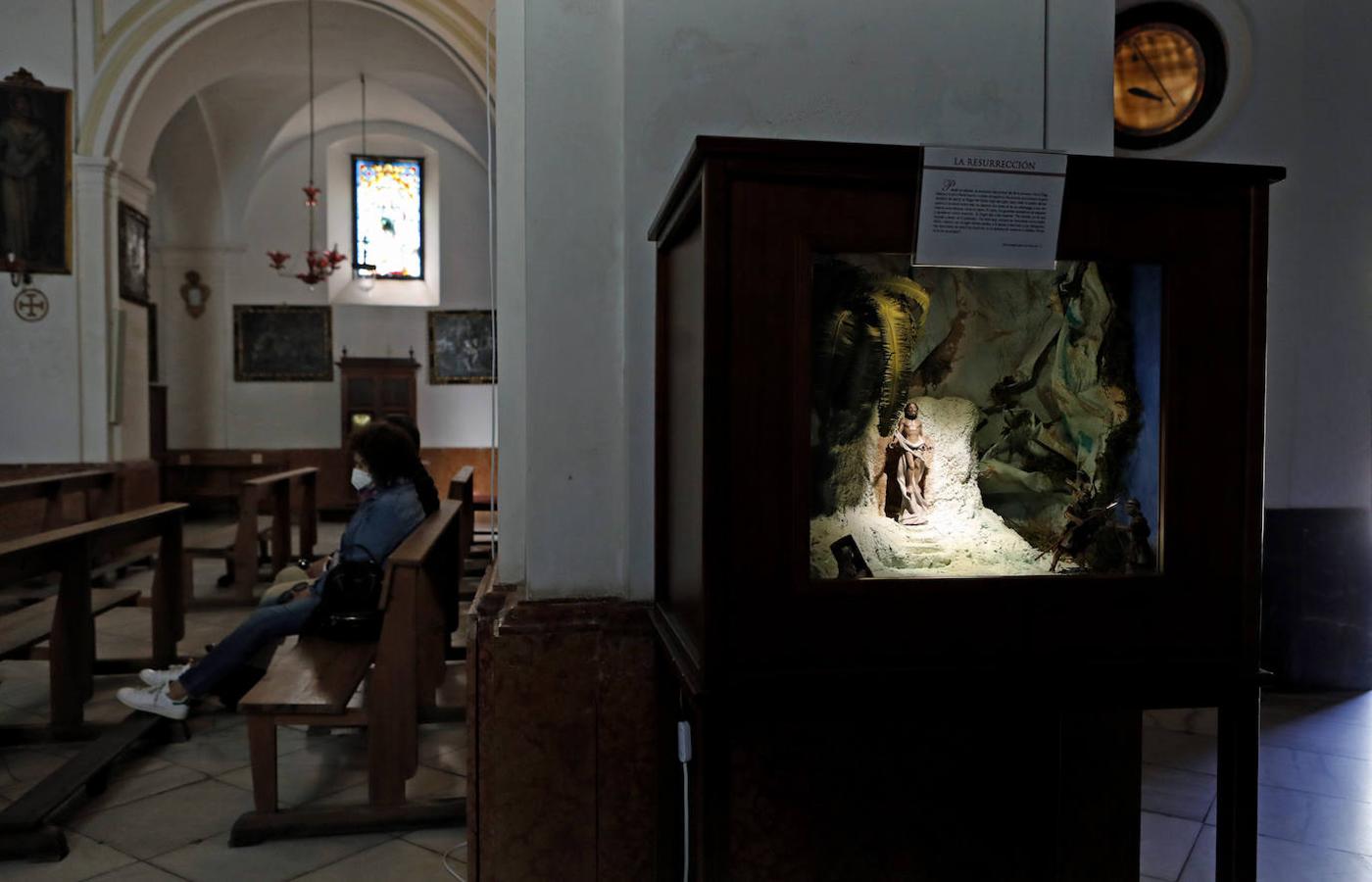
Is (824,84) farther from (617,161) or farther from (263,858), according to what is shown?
(263,858)

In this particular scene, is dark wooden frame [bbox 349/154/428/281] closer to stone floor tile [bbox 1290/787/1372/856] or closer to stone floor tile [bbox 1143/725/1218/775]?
stone floor tile [bbox 1143/725/1218/775]

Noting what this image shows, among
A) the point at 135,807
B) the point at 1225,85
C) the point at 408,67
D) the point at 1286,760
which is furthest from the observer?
the point at 408,67

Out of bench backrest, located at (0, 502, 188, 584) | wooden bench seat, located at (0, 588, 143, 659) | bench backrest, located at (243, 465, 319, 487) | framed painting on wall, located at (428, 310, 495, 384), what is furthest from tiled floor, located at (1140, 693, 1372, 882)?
framed painting on wall, located at (428, 310, 495, 384)

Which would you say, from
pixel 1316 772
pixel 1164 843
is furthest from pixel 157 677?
pixel 1316 772

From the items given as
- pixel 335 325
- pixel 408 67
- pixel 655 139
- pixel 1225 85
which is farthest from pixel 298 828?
pixel 335 325

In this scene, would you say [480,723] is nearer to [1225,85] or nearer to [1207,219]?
[1207,219]

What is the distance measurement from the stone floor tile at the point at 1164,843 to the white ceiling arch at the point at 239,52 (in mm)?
7225

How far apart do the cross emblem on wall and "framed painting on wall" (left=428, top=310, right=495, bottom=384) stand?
5.96 meters

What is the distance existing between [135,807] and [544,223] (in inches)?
103

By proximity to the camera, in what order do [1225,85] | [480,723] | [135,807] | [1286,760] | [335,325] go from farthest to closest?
[335,325]
[1225,85]
[1286,760]
[135,807]
[480,723]

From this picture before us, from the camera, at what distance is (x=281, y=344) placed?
1368 cm

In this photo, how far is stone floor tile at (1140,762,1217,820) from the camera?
3434mm

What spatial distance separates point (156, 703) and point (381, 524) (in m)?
1.21

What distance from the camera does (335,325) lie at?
13.8 metres
